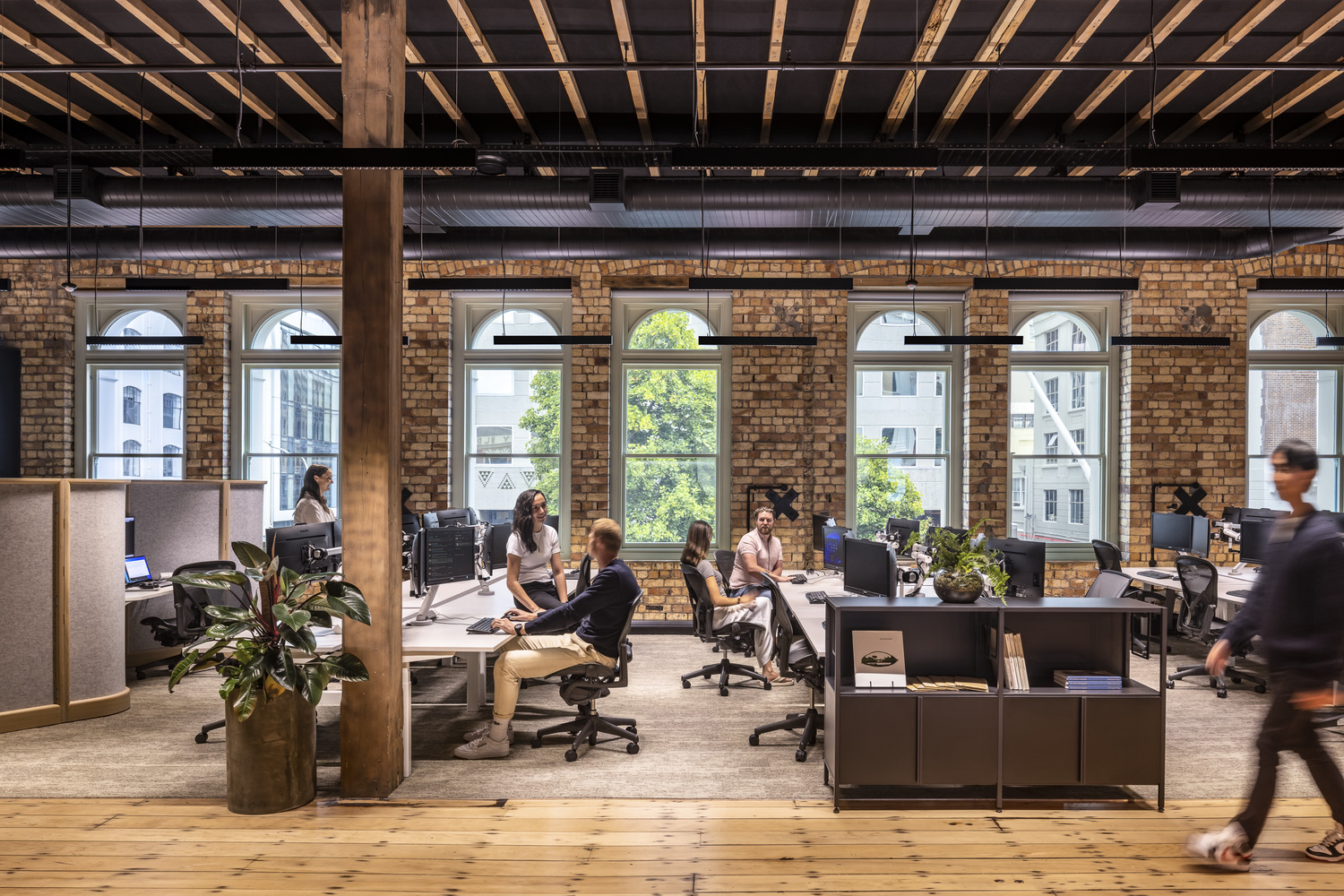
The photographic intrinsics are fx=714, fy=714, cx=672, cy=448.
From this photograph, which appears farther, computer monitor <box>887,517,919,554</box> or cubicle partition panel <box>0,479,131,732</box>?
computer monitor <box>887,517,919,554</box>

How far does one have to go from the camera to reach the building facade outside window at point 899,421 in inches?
330

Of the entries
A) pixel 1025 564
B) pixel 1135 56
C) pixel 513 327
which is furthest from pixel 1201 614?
pixel 513 327

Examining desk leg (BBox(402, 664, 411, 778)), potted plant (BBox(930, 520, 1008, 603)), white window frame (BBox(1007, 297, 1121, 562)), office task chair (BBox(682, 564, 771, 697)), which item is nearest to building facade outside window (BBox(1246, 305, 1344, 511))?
white window frame (BBox(1007, 297, 1121, 562))

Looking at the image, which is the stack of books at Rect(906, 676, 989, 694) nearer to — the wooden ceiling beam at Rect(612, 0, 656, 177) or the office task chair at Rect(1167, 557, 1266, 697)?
the office task chair at Rect(1167, 557, 1266, 697)

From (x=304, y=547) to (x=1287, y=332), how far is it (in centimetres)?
1037

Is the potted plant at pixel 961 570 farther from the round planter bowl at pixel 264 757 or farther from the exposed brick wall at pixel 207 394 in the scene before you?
the exposed brick wall at pixel 207 394

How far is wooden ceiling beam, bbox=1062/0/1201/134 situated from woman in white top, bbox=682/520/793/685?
4.14 meters

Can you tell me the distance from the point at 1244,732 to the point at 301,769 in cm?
570

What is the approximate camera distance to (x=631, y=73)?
4.81 metres

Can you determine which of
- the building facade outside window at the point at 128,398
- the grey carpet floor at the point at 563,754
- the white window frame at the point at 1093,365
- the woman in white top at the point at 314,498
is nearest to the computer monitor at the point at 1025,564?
the grey carpet floor at the point at 563,754

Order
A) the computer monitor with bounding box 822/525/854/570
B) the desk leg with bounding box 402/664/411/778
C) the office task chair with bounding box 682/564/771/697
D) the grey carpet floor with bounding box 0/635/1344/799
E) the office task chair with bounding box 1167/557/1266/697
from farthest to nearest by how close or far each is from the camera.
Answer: the computer monitor with bounding box 822/525/854/570
the office task chair with bounding box 1167/557/1266/697
the office task chair with bounding box 682/564/771/697
the desk leg with bounding box 402/664/411/778
the grey carpet floor with bounding box 0/635/1344/799

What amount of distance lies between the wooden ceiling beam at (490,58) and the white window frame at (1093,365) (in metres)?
5.71

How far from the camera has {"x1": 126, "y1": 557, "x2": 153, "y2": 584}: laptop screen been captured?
5750mm

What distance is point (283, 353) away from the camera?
8.54 metres
